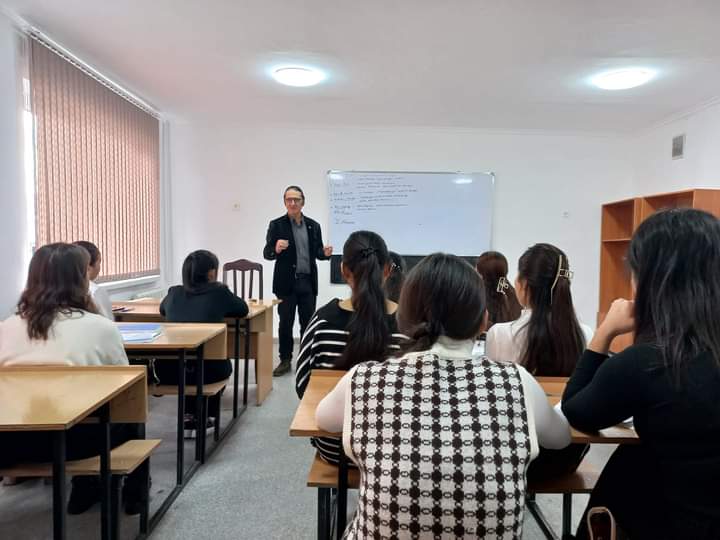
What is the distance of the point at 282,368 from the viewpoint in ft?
13.0

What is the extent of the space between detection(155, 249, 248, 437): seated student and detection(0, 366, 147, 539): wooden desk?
3.06 ft

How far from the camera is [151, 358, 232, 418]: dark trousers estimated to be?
243 cm

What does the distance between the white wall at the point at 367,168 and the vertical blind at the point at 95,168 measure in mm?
444

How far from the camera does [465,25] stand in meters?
2.66

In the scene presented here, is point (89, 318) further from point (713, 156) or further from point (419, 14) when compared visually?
point (713, 156)

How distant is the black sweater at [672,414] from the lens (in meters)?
0.84

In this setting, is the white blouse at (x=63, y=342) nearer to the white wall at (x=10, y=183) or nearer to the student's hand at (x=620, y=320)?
the white wall at (x=10, y=183)

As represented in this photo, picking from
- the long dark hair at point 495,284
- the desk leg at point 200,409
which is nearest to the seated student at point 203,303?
the desk leg at point 200,409

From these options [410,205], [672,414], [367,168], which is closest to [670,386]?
[672,414]

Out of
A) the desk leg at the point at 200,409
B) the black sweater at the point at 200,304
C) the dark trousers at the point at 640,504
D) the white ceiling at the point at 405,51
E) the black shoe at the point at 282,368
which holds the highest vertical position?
the white ceiling at the point at 405,51

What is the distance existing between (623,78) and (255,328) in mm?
3277

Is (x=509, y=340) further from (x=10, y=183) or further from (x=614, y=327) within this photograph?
(x=10, y=183)

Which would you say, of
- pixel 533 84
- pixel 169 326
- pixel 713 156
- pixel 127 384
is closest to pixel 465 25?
pixel 533 84

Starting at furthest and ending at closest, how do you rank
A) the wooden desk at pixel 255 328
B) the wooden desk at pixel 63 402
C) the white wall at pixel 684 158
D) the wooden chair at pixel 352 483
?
the white wall at pixel 684 158 → the wooden desk at pixel 255 328 → the wooden chair at pixel 352 483 → the wooden desk at pixel 63 402
